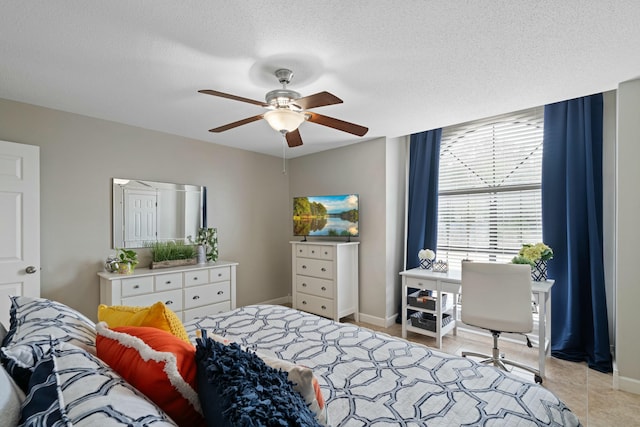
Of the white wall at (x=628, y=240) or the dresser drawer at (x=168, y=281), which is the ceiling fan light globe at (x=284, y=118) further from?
the white wall at (x=628, y=240)

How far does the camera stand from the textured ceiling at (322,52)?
1604mm

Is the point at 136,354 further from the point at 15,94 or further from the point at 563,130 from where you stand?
the point at 563,130

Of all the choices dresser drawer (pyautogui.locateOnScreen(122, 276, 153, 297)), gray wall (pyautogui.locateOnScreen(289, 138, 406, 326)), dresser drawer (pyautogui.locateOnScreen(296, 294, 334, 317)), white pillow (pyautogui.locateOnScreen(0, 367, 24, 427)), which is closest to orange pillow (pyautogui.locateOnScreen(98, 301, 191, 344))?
white pillow (pyautogui.locateOnScreen(0, 367, 24, 427))

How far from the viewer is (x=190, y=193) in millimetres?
3951

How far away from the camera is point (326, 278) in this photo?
4000 mm

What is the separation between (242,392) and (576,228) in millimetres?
3496

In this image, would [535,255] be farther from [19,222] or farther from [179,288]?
[19,222]

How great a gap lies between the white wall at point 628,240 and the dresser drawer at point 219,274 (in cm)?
372

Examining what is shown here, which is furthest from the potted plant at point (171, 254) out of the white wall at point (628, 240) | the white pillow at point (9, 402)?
the white wall at point (628, 240)

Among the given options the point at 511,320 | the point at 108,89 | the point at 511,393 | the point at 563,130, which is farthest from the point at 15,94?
the point at 563,130

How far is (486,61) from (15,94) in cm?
373

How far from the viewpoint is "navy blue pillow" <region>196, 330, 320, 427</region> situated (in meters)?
0.67

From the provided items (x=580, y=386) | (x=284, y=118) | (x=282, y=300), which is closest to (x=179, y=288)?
(x=282, y=300)

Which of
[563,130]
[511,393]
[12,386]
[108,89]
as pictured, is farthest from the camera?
[563,130]
